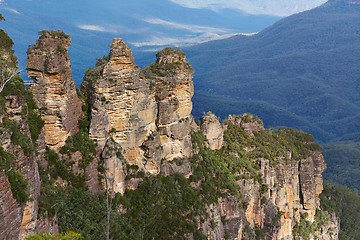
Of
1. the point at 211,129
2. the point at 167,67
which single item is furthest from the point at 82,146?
the point at 211,129

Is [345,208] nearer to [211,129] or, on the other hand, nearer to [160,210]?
[211,129]

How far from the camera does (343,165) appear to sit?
124 m

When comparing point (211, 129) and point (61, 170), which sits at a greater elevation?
point (61, 170)

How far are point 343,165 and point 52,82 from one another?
356ft

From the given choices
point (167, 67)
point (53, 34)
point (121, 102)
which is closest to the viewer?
point (53, 34)

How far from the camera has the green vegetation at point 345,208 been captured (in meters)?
63.6

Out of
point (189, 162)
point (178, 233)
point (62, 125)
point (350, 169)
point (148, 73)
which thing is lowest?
point (350, 169)

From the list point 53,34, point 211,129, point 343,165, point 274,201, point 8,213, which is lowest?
point 343,165

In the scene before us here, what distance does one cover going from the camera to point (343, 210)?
2603 inches

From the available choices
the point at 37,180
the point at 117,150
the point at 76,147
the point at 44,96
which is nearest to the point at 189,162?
the point at 117,150

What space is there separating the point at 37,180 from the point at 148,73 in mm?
14847

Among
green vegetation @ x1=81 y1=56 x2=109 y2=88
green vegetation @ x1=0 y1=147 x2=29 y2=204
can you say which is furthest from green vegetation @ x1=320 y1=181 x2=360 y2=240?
green vegetation @ x1=0 y1=147 x2=29 y2=204

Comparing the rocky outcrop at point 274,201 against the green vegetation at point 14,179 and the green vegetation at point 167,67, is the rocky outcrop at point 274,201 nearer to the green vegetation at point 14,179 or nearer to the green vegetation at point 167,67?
the green vegetation at point 167,67

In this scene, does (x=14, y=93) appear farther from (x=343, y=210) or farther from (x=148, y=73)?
(x=343, y=210)
